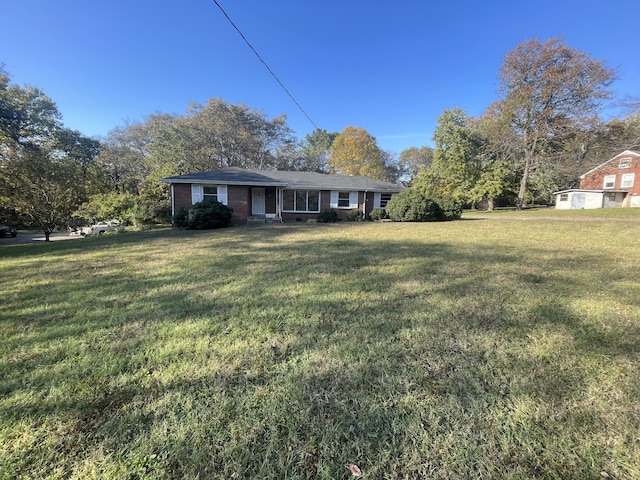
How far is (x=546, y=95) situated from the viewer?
22703mm

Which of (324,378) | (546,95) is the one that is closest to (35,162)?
(324,378)

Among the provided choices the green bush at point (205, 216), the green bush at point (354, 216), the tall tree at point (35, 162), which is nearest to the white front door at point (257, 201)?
the green bush at point (205, 216)

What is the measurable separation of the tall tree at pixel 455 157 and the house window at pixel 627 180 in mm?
12423

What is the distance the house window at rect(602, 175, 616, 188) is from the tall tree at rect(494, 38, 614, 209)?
625cm

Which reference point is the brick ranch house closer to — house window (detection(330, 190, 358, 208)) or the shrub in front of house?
house window (detection(330, 190, 358, 208))

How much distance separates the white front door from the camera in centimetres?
1777

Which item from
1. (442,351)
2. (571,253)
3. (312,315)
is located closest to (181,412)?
(312,315)

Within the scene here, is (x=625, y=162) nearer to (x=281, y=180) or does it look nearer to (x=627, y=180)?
(x=627, y=180)

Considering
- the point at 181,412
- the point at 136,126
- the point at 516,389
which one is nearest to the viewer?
the point at 181,412

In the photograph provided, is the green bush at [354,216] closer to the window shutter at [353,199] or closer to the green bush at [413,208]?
the window shutter at [353,199]

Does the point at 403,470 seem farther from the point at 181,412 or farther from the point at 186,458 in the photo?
the point at 181,412

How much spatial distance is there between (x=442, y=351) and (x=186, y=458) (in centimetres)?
202

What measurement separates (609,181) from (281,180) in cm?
3145

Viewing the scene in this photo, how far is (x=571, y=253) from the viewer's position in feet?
20.2
